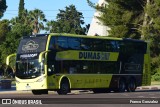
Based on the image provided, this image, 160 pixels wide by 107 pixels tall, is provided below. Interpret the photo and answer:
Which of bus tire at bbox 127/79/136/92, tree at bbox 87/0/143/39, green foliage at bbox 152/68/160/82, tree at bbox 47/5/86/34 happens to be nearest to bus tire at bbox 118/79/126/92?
bus tire at bbox 127/79/136/92

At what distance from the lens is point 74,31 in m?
97.9

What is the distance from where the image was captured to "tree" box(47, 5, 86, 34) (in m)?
104

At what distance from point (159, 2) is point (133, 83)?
18.8 metres

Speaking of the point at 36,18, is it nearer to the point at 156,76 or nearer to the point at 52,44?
the point at 156,76

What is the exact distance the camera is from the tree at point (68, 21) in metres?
104

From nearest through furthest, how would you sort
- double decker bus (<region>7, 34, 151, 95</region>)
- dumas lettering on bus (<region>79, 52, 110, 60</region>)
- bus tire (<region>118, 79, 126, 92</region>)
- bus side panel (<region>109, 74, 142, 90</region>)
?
1. double decker bus (<region>7, 34, 151, 95</region>)
2. dumas lettering on bus (<region>79, 52, 110, 60</region>)
3. bus side panel (<region>109, 74, 142, 90</region>)
4. bus tire (<region>118, 79, 126, 92</region>)

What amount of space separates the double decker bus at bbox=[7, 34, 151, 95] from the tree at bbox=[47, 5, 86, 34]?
65928 millimetres

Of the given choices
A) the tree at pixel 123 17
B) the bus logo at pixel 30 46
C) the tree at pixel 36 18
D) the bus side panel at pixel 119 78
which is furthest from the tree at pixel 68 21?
the bus logo at pixel 30 46

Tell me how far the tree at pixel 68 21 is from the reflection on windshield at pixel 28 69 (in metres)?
70.3

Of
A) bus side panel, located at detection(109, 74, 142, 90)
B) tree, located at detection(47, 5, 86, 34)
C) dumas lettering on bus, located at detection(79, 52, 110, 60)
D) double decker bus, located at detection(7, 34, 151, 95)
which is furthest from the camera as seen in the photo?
tree, located at detection(47, 5, 86, 34)

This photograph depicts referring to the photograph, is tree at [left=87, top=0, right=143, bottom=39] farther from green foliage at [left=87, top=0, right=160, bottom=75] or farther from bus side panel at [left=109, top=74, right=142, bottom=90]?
bus side panel at [left=109, top=74, right=142, bottom=90]

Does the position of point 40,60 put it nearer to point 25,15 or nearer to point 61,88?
point 61,88

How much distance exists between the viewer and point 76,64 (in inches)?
1281

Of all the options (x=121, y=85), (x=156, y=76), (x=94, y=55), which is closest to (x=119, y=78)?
(x=121, y=85)
